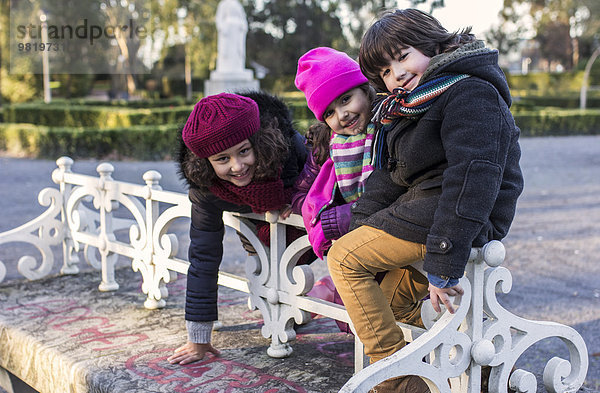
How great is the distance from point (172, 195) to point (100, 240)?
892 millimetres

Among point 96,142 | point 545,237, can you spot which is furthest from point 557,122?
point 545,237

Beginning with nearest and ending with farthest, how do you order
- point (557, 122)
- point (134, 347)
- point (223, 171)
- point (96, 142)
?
point (223, 171)
point (134, 347)
point (96, 142)
point (557, 122)

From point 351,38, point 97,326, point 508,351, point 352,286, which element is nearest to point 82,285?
point 97,326

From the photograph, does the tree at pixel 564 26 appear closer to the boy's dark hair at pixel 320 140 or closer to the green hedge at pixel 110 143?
the green hedge at pixel 110 143

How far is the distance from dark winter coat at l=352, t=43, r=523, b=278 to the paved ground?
103cm

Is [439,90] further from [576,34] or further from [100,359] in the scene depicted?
[576,34]

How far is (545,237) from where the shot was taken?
285 inches

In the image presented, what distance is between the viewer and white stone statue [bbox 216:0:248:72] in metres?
16.1

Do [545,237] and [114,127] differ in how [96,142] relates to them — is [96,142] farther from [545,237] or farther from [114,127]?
[545,237]

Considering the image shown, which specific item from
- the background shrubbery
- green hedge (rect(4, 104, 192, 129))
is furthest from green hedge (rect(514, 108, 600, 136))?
green hedge (rect(4, 104, 192, 129))

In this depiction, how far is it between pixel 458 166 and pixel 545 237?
18.6ft

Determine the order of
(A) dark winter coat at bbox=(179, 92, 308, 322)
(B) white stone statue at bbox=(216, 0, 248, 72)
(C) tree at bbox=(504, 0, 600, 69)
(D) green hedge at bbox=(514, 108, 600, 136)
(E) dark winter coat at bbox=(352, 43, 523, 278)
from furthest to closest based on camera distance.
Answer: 1. (C) tree at bbox=(504, 0, 600, 69)
2. (D) green hedge at bbox=(514, 108, 600, 136)
3. (B) white stone statue at bbox=(216, 0, 248, 72)
4. (A) dark winter coat at bbox=(179, 92, 308, 322)
5. (E) dark winter coat at bbox=(352, 43, 523, 278)

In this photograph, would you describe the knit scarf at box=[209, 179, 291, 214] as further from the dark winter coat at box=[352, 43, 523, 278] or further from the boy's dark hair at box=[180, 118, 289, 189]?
the dark winter coat at box=[352, 43, 523, 278]

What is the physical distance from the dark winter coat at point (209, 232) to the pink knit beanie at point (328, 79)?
19.2 inches
